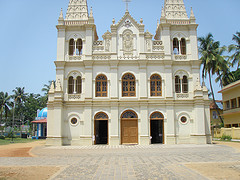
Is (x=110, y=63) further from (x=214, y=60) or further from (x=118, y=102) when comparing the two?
(x=214, y=60)

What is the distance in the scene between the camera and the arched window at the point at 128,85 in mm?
25703

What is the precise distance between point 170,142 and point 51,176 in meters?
17.7

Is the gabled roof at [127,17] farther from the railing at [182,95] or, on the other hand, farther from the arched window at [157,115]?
the arched window at [157,115]

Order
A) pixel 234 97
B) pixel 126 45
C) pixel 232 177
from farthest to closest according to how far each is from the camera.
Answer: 1. pixel 234 97
2. pixel 126 45
3. pixel 232 177

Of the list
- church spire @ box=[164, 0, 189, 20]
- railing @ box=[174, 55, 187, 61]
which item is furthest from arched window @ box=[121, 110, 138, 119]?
church spire @ box=[164, 0, 189, 20]

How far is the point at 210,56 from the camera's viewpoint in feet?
129

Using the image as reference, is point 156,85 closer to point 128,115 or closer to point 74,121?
point 128,115

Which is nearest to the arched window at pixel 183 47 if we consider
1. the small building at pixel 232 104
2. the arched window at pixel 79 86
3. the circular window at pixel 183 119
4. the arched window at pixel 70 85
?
the circular window at pixel 183 119

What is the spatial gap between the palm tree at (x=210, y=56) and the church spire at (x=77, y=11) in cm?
2174

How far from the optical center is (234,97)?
35188 millimetres

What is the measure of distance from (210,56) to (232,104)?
27.8ft

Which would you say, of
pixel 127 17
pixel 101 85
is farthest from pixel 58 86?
pixel 127 17

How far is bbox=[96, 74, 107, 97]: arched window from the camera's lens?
25672 mm

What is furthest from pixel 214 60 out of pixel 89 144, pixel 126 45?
pixel 89 144
